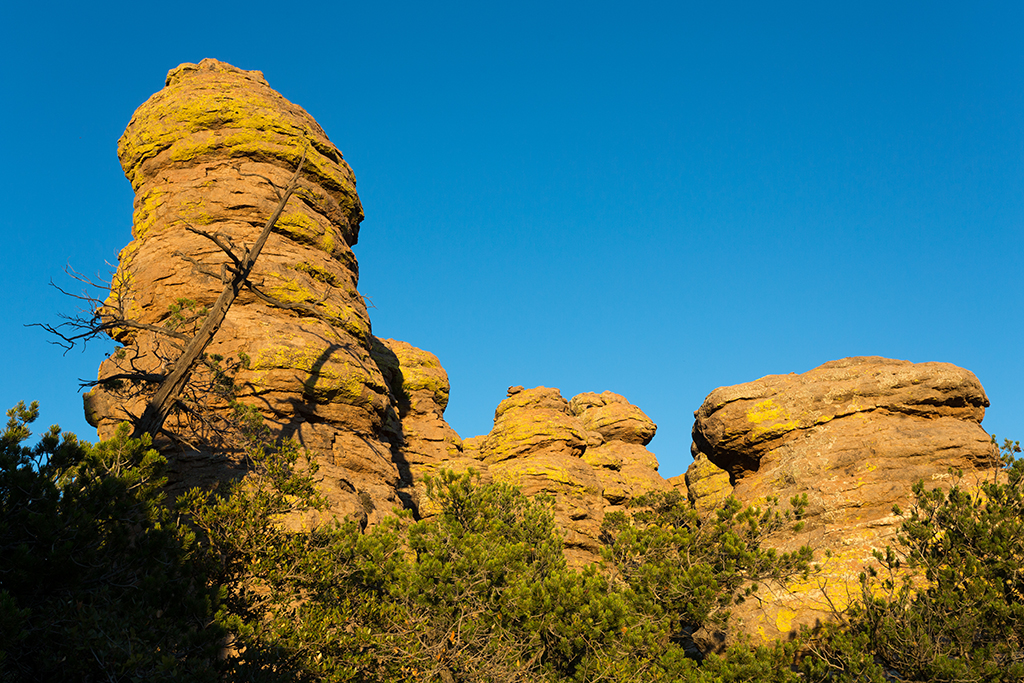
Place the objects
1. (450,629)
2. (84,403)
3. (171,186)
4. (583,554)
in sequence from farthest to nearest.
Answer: (583,554) < (171,186) < (84,403) < (450,629)

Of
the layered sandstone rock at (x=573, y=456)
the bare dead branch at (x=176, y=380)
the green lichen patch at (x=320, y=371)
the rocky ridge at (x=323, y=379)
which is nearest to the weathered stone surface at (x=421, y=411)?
the layered sandstone rock at (x=573, y=456)

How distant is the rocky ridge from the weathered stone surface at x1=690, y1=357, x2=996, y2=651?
0.21ft

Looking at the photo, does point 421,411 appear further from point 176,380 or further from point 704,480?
point 176,380

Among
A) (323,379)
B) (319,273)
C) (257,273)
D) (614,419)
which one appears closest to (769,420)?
(323,379)

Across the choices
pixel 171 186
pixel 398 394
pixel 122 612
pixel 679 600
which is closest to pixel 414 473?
pixel 398 394

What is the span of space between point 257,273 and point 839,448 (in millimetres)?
25422

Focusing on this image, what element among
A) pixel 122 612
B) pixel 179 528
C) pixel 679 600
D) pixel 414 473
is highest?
pixel 414 473

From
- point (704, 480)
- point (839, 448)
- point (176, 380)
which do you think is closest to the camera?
point (176, 380)

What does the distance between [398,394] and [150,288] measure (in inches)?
790

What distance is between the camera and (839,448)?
25.0 meters

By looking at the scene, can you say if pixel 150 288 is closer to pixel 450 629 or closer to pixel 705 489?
pixel 450 629

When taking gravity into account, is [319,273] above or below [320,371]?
above

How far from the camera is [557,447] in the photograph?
46.3m

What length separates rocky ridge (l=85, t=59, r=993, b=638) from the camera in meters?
21.8
